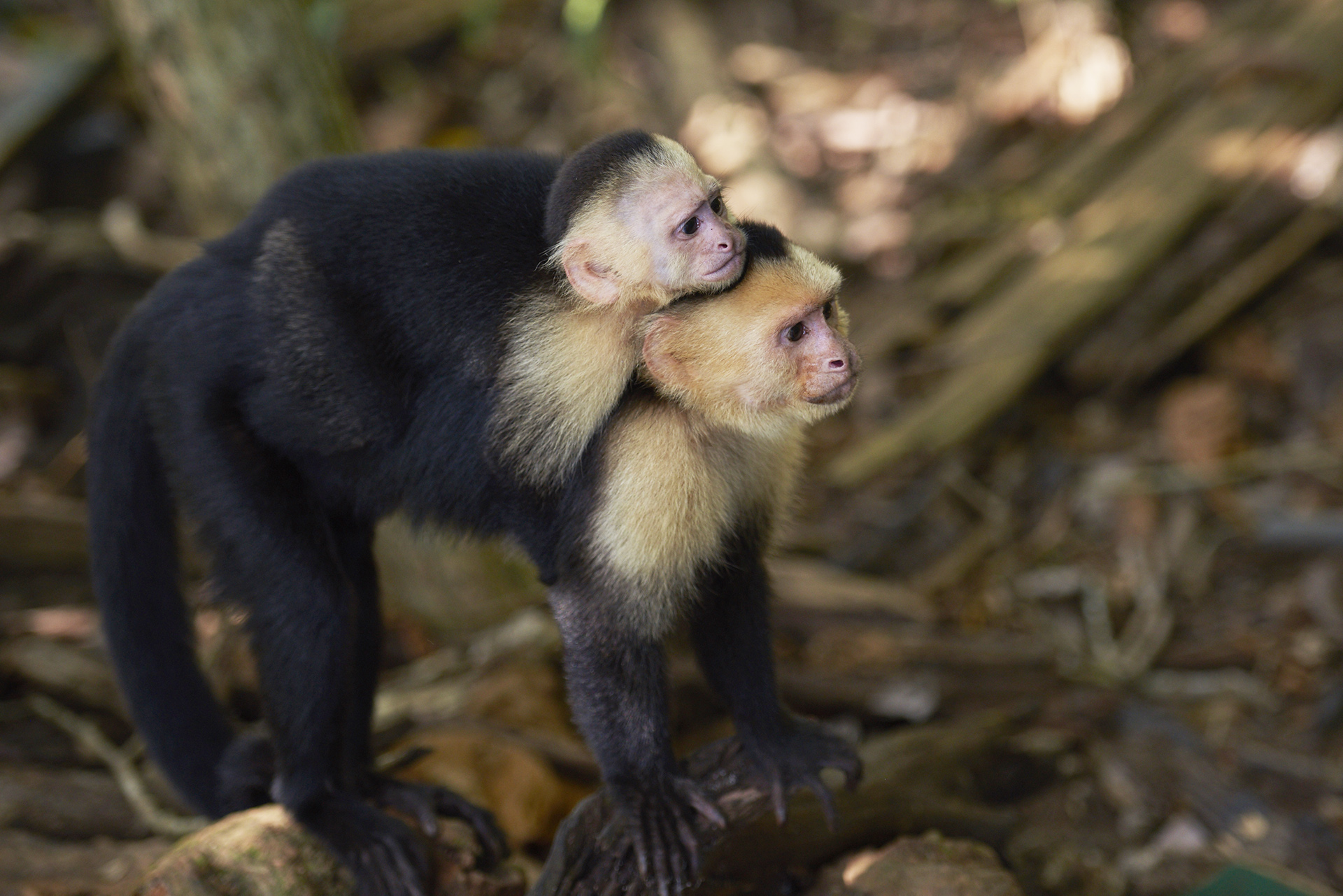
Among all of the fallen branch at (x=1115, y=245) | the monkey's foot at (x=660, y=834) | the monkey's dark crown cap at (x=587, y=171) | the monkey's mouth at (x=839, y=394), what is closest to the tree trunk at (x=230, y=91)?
the monkey's dark crown cap at (x=587, y=171)

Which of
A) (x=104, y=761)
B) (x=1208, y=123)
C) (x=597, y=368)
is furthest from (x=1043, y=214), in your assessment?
(x=104, y=761)

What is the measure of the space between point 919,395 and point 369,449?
9.85 feet

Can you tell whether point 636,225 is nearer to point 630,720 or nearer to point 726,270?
point 726,270

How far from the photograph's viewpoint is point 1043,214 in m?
5.16

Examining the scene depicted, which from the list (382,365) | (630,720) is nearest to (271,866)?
(630,720)

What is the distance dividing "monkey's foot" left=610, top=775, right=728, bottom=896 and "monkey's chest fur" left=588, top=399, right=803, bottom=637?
13.2 inches

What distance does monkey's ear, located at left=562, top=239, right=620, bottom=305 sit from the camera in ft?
7.13

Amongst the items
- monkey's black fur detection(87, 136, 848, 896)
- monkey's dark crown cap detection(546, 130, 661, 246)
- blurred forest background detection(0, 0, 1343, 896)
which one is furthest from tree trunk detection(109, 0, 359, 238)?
monkey's dark crown cap detection(546, 130, 661, 246)

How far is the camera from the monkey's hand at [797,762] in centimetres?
241

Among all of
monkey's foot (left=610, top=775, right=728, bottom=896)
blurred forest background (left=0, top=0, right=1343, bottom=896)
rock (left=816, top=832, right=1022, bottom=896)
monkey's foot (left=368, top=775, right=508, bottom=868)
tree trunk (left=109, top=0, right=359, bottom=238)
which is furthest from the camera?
tree trunk (left=109, top=0, right=359, bottom=238)

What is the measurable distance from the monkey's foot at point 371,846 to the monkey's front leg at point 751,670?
2.46 ft

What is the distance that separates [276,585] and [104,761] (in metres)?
1.42

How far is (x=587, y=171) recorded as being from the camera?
2.15 metres

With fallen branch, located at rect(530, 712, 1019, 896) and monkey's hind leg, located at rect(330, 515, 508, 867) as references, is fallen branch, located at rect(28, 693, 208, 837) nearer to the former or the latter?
monkey's hind leg, located at rect(330, 515, 508, 867)
